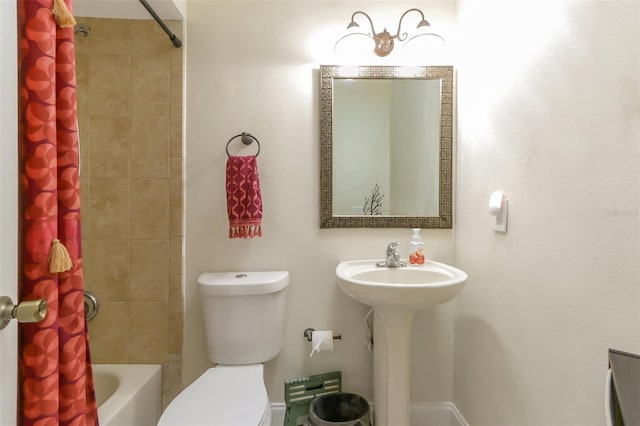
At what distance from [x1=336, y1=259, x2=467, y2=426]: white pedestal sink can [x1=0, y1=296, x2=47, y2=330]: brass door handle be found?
2.95 ft

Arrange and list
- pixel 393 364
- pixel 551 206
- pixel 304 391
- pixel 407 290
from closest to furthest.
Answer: pixel 551 206 < pixel 407 290 < pixel 393 364 < pixel 304 391

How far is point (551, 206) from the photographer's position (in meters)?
0.97

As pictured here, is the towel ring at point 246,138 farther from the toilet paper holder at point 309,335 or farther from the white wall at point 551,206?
the white wall at point 551,206

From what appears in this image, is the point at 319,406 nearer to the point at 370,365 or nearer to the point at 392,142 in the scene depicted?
the point at 370,365

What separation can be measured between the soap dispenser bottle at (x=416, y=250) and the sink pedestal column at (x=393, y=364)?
0.98ft

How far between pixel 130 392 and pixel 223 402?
1.66 feet

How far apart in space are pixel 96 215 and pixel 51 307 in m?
1.07

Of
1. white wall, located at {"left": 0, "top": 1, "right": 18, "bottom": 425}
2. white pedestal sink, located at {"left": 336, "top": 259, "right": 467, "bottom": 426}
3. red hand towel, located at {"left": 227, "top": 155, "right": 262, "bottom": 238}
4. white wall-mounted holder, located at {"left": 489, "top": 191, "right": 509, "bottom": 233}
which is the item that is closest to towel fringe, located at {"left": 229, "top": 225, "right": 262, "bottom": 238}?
red hand towel, located at {"left": 227, "top": 155, "right": 262, "bottom": 238}

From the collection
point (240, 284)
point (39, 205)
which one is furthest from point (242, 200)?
point (39, 205)

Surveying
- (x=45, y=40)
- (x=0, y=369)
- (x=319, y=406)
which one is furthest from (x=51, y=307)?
(x=319, y=406)

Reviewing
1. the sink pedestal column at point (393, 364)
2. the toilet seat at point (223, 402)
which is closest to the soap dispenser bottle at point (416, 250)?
the sink pedestal column at point (393, 364)

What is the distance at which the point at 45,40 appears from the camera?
64cm

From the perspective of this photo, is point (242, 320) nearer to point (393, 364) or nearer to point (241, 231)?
point (241, 231)

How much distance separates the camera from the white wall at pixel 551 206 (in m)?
0.77
